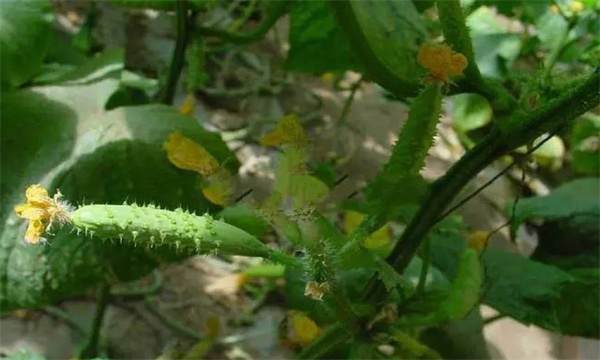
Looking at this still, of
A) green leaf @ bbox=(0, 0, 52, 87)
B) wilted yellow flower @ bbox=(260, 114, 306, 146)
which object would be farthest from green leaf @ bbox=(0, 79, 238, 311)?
wilted yellow flower @ bbox=(260, 114, 306, 146)

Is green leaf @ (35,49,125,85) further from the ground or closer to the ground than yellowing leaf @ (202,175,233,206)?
further from the ground

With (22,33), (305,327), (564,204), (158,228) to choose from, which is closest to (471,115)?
(564,204)

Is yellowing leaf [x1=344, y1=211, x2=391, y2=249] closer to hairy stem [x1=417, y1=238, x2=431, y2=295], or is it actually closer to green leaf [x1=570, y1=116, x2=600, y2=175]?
hairy stem [x1=417, y1=238, x2=431, y2=295]

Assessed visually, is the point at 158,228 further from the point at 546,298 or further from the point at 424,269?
the point at 546,298

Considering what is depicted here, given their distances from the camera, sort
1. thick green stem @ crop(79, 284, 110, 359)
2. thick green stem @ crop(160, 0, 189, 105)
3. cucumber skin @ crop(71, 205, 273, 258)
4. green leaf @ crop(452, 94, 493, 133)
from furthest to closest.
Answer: green leaf @ crop(452, 94, 493, 133) → thick green stem @ crop(79, 284, 110, 359) → thick green stem @ crop(160, 0, 189, 105) → cucumber skin @ crop(71, 205, 273, 258)

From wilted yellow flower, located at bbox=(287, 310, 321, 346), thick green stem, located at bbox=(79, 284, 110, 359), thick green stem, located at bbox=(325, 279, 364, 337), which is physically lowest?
thick green stem, located at bbox=(79, 284, 110, 359)
